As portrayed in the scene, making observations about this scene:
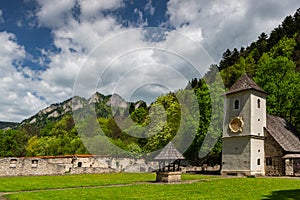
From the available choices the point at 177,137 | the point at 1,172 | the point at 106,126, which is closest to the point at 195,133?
the point at 177,137

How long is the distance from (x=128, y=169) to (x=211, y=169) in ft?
30.9

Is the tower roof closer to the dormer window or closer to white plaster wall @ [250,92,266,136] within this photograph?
white plaster wall @ [250,92,266,136]

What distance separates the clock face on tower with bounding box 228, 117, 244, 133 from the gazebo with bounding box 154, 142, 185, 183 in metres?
10.1

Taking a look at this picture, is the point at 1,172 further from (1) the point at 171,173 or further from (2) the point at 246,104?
(2) the point at 246,104

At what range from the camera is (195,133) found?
37.3 meters

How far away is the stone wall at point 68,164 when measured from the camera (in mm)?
26812

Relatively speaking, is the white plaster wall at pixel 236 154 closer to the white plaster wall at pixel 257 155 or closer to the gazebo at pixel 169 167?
the white plaster wall at pixel 257 155

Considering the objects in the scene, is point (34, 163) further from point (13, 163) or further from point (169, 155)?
point (169, 155)

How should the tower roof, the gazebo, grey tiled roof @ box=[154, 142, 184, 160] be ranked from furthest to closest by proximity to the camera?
the tower roof, grey tiled roof @ box=[154, 142, 184, 160], the gazebo

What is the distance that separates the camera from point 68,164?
119 feet

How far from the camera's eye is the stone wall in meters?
26.8

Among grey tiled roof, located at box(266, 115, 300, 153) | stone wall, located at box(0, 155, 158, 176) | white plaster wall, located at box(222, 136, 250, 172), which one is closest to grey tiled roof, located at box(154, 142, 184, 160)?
white plaster wall, located at box(222, 136, 250, 172)

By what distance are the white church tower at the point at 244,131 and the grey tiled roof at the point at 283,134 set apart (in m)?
1.16

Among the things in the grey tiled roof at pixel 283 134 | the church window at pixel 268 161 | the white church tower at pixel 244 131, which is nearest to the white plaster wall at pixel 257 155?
the white church tower at pixel 244 131
